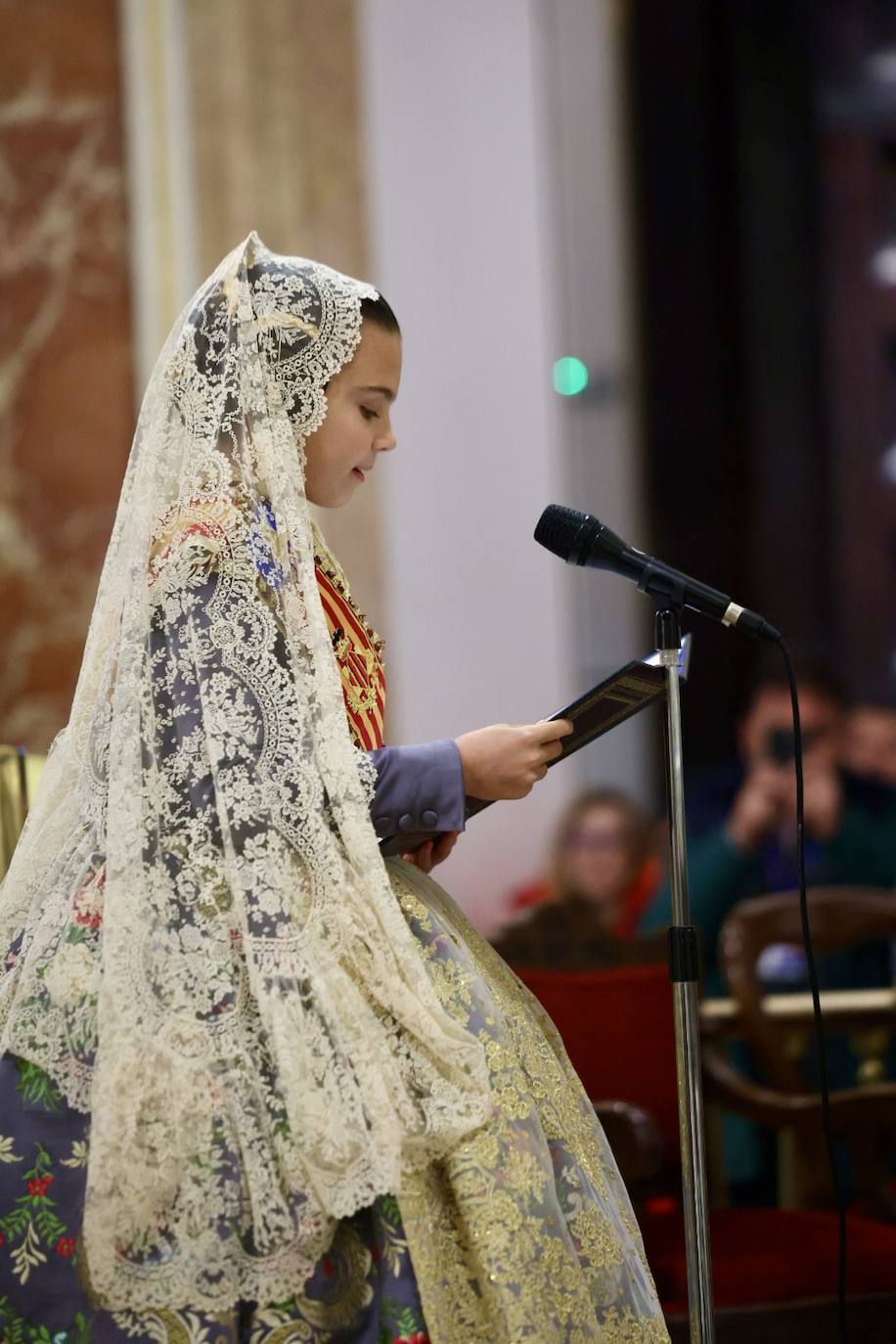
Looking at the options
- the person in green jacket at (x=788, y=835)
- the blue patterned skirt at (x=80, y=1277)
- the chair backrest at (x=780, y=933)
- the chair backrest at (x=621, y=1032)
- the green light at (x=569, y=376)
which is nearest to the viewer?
the blue patterned skirt at (x=80, y=1277)

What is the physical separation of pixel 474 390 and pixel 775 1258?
8.17 ft

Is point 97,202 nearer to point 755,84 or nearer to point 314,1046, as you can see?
point 755,84

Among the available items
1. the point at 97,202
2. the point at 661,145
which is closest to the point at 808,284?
the point at 661,145

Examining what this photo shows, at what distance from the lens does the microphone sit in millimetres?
1745

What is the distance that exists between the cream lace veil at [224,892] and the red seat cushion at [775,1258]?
0.84 metres

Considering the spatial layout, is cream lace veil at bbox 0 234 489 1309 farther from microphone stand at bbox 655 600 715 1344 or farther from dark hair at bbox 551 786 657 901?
dark hair at bbox 551 786 657 901

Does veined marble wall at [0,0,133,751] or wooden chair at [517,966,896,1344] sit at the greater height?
veined marble wall at [0,0,133,751]

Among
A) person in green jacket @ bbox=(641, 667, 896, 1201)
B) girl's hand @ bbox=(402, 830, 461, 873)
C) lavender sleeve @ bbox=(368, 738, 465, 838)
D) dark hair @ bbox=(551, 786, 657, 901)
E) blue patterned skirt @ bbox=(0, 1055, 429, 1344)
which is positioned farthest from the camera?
dark hair @ bbox=(551, 786, 657, 901)

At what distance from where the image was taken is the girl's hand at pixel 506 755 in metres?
1.68

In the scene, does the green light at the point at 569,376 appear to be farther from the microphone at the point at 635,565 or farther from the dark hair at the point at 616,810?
the microphone at the point at 635,565

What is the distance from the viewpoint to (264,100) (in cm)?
389

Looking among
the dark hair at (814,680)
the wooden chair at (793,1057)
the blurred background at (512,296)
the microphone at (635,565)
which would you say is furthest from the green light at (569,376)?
the microphone at (635,565)

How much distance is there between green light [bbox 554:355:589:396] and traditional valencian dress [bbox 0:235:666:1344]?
2.53 m

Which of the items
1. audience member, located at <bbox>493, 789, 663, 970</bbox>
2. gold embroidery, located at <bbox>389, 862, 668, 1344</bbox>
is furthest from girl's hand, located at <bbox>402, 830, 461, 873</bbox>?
audience member, located at <bbox>493, 789, 663, 970</bbox>
